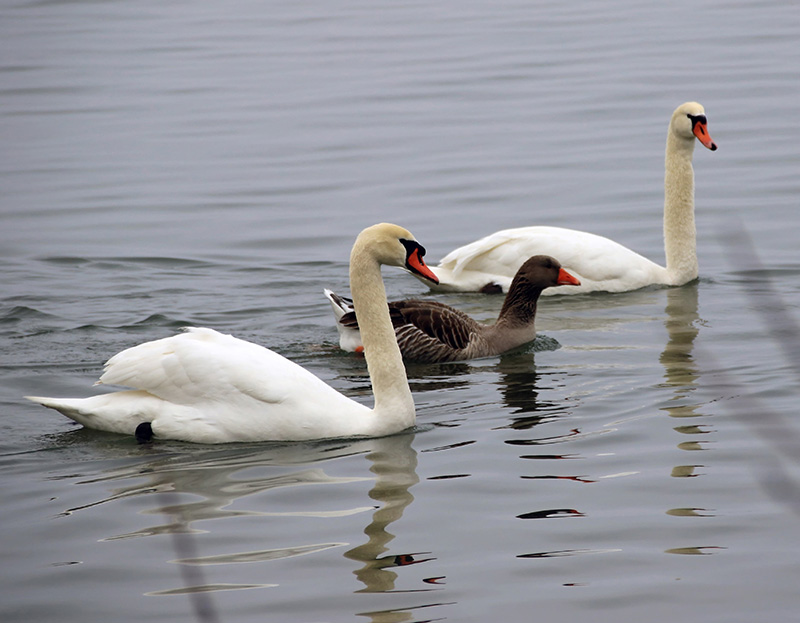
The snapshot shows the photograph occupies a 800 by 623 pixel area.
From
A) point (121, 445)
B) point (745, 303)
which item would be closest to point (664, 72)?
point (745, 303)

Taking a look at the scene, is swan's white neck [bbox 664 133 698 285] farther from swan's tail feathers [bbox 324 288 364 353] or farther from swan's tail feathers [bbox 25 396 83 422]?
swan's tail feathers [bbox 25 396 83 422]

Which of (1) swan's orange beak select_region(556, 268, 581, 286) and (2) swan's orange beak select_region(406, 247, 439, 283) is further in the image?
(1) swan's orange beak select_region(556, 268, 581, 286)

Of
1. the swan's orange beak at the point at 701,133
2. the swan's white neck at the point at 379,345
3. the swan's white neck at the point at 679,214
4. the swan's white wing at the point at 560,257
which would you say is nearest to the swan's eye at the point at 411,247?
the swan's white neck at the point at 379,345

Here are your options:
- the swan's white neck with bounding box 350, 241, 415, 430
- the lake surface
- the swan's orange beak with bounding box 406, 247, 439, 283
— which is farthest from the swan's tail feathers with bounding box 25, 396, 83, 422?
the swan's orange beak with bounding box 406, 247, 439, 283

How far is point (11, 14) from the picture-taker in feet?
98.1

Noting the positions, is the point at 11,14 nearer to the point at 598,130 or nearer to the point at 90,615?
the point at 598,130

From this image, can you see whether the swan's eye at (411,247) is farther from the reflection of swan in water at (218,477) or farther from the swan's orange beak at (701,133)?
the swan's orange beak at (701,133)

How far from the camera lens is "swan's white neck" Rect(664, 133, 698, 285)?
11820 mm

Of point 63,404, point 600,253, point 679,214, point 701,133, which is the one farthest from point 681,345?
point 63,404

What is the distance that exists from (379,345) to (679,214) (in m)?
5.22

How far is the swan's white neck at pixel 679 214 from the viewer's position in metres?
11.8

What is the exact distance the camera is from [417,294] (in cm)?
1175

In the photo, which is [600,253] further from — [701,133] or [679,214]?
[701,133]

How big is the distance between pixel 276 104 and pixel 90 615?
1551 cm
